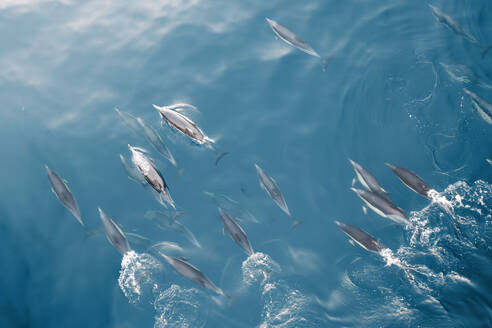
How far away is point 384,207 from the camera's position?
247 inches

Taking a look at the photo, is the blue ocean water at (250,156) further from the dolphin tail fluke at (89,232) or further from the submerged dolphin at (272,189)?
the submerged dolphin at (272,189)

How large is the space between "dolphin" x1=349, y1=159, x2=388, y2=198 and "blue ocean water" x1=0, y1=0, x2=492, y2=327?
1.48 feet

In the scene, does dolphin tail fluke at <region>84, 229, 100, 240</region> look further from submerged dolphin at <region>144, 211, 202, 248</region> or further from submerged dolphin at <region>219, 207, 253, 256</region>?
submerged dolphin at <region>219, 207, 253, 256</region>

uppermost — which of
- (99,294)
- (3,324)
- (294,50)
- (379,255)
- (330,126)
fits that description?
(294,50)

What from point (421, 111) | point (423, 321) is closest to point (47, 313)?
point (423, 321)

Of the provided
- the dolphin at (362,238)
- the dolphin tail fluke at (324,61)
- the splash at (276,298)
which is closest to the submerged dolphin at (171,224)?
the splash at (276,298)

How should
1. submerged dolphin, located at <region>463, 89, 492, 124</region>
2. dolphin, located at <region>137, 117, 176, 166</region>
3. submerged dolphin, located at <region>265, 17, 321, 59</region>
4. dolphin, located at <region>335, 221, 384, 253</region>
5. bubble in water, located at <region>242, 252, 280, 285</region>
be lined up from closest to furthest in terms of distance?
dolphin, located at <region>335, 221, 384, 253</region>
bubble in water, located at <region>242, 252, 280, 285</region>
dolphin, located at <region>137, 117, 176, 166</region>
submerged dolphin, located at <region>463, 89, 492, 124</region>
submerged dolphin, located at <region>265, 17, 321, 59</region>

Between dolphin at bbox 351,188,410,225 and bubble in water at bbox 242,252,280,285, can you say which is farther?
bubble in water at bbox 242,252,280,285

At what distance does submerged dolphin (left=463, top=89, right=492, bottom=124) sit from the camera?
7590mm

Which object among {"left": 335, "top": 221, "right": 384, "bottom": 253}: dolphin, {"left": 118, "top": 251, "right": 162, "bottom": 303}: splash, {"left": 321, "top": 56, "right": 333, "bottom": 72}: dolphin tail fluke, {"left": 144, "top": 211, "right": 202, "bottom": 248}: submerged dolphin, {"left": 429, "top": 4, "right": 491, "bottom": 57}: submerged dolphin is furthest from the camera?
{"left": 321, "top": 56, "right": 333, "bottom": 72}: dolphin tail fluke

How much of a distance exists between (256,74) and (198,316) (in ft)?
18.4

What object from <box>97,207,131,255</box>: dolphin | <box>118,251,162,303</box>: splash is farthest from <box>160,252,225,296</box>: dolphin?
<box>97,207,131,255</box>: dolphin

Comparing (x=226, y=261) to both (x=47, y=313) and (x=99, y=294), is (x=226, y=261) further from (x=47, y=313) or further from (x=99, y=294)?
(x=47, y=313)

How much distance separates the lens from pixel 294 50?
929 cm
